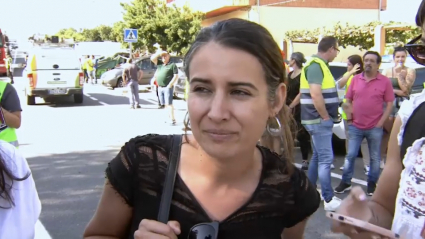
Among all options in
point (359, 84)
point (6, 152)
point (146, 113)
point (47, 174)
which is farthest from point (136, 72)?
point (6, 152)

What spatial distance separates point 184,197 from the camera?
1.56m

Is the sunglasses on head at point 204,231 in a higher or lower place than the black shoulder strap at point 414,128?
lower

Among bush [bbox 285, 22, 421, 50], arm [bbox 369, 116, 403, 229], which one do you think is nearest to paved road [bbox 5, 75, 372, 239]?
arm [bbox 369, 116, 403, 229]

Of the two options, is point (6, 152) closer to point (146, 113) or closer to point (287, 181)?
point (287, 181)

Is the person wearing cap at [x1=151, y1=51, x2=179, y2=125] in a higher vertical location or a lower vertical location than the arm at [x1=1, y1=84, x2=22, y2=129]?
lower

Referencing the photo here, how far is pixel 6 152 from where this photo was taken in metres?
1.98

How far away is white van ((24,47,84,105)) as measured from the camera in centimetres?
1648

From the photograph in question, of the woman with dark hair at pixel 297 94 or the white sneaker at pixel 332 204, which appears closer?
the white sneaker at pixel 332 204

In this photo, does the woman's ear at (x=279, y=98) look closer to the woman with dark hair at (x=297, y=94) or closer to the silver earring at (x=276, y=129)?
the silver earring at (x=276, y=129)

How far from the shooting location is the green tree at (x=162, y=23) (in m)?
28.4

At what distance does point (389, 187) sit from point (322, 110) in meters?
3.81

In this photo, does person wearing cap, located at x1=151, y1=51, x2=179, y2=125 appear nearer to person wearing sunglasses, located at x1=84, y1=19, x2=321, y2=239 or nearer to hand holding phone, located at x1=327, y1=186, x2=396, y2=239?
person wearing sunglasses, located at x1=84, y1=19, x2=321, y2=239

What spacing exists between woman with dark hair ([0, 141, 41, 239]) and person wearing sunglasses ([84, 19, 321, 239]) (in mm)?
354

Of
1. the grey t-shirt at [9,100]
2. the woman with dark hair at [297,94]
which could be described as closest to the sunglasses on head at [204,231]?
the grey t-shirt at [9,100]
